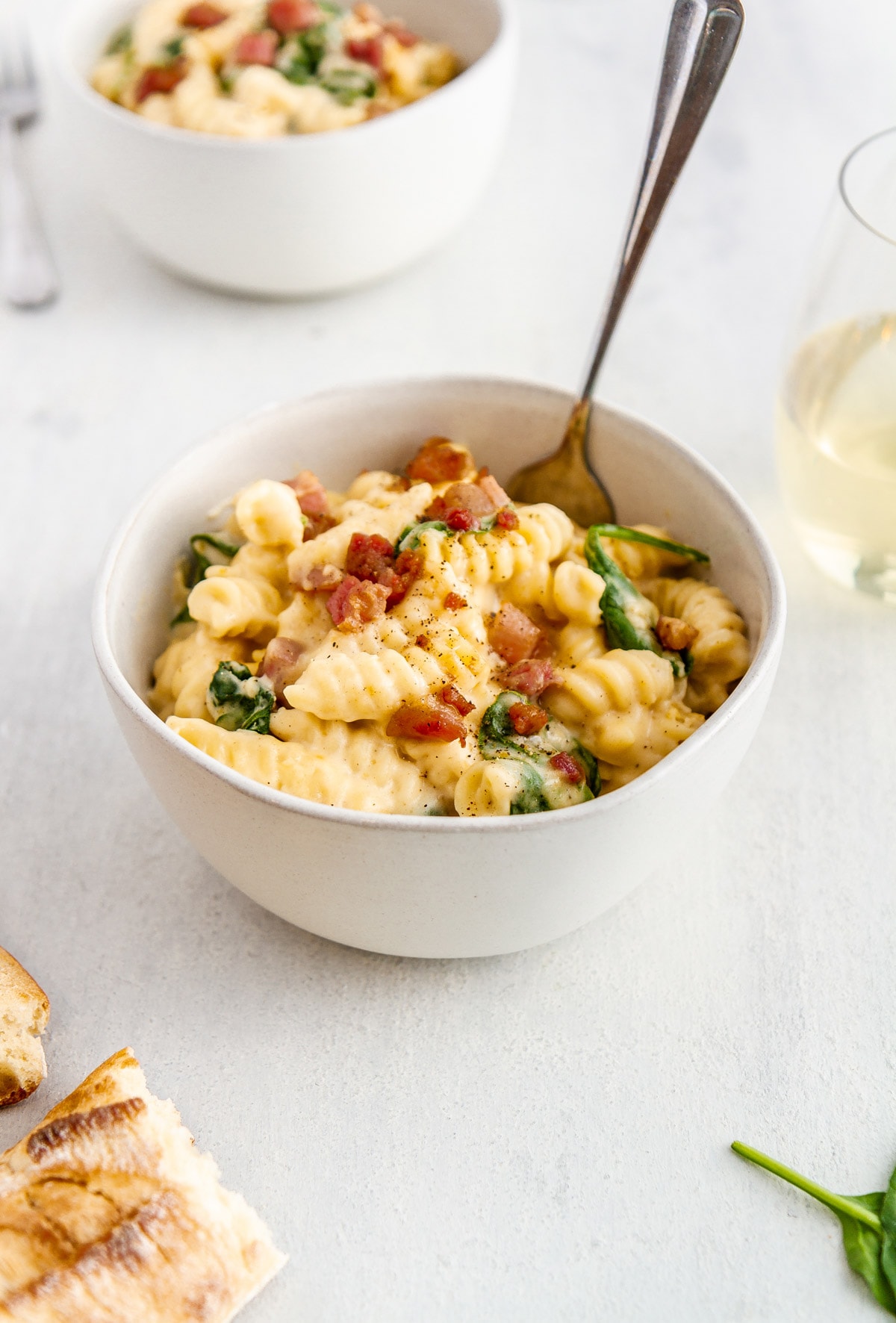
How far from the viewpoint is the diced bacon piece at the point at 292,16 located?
10.0ft

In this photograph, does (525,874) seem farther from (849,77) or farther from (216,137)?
(849,77)

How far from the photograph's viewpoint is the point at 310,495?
212 centimetres

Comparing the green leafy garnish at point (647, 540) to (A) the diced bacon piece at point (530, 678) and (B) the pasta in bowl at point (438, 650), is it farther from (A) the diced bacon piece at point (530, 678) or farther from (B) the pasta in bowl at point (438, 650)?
(A) the diced bacon piece at point (530, 678)

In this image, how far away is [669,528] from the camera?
219cm

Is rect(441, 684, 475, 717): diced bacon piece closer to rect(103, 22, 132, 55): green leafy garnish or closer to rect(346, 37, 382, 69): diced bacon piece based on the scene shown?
rect(346, 37, 382, 69): diced bacon piece

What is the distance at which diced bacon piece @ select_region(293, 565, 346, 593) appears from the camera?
6.29 ft

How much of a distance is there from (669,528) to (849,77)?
260 centimetres

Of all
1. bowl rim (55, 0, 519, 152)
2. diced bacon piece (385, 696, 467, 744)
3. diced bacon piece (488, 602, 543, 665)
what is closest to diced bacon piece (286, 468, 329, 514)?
diced bacon piece (488, 602, 543, 665)

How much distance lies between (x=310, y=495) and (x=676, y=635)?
658 mm

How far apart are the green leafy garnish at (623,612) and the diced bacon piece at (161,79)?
1.79 meters

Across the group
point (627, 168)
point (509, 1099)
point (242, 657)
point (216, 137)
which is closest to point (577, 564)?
point (242, 657)

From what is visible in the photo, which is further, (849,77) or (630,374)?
(849,77)

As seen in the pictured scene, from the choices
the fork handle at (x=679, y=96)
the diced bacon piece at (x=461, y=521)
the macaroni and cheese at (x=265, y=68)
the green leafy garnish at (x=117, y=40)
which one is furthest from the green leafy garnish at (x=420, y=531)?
the green leafy garnish at (x=117, y=40)

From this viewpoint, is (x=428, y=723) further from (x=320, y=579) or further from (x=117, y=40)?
(x=117, y=40)
